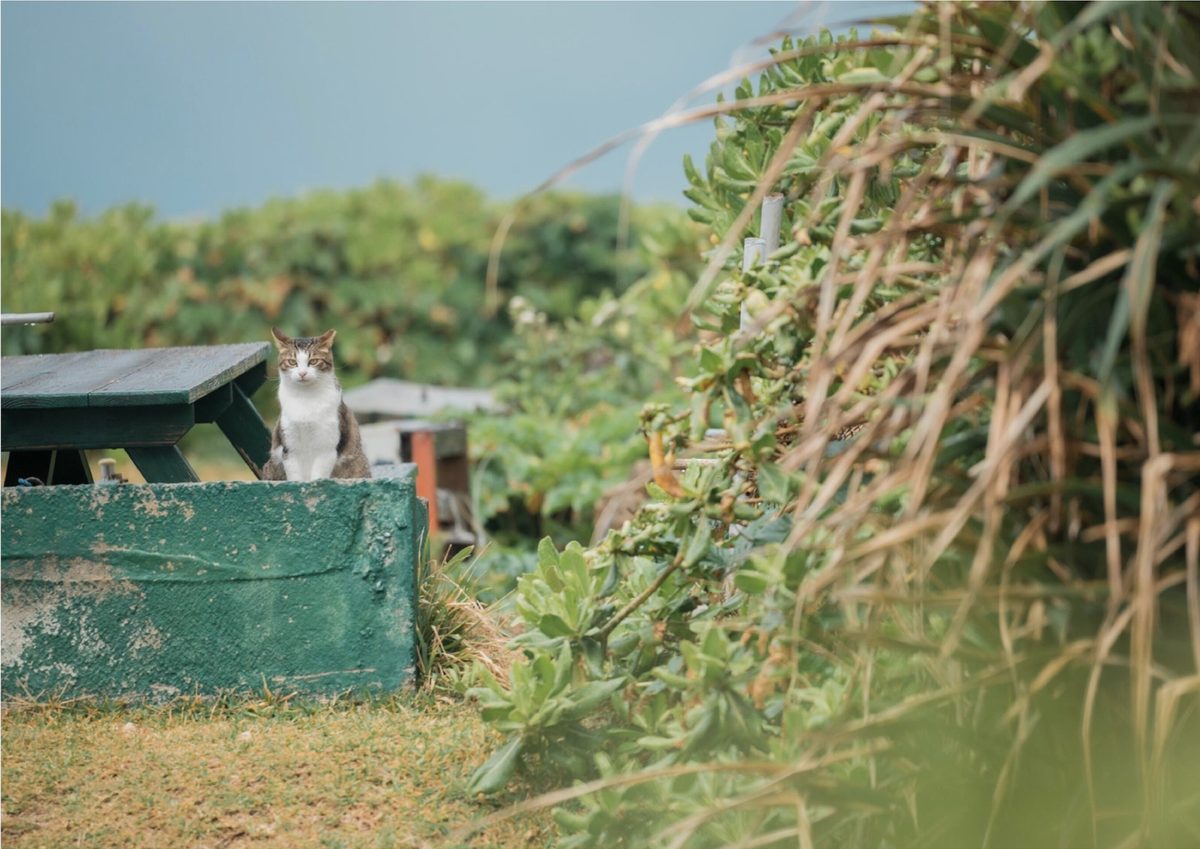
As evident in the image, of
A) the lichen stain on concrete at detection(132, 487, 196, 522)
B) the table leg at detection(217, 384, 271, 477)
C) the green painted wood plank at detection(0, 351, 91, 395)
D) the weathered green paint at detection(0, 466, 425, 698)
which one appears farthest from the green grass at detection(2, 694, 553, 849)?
the table leg at detection(217, 384, 271, 477)

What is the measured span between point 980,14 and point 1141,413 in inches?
24.7

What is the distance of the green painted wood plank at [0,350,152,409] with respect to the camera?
114 inches

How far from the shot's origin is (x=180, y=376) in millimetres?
3064

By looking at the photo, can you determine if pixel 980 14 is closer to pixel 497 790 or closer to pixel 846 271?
pixel 846 271

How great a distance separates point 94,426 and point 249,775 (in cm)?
102

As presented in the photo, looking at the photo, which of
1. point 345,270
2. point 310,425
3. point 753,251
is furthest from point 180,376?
point 345,270

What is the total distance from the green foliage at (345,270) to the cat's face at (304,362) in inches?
210

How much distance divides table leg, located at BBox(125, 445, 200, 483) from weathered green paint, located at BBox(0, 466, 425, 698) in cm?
15

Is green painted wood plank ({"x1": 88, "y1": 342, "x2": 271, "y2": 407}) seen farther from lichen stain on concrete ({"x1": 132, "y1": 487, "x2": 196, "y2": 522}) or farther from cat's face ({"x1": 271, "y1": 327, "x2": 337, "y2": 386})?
lichen stain on concrete ({"x1": 132, "y1": 487, "x2": 196, "y2": 522})

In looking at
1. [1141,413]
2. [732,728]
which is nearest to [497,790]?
[732,728]

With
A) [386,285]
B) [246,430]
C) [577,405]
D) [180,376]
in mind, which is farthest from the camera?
[386,285]

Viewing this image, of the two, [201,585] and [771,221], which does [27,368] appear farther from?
[771,221]

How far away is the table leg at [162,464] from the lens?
306 centimetres

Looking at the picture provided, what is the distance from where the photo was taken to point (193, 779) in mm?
2518
